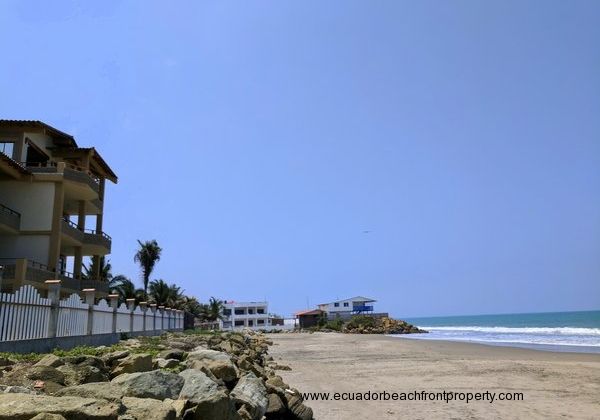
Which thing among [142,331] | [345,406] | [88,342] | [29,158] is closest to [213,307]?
[29,158]

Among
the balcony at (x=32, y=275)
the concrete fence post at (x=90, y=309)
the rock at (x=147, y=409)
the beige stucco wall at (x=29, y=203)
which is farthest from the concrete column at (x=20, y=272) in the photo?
the rock at (x=147, y=409)

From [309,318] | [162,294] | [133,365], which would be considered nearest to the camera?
[133,365]

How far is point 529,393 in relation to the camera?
1306cm

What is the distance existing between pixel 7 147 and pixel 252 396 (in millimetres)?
27568

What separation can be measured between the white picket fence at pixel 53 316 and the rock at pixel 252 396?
5.99 metres

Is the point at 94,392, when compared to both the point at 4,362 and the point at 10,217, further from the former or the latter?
the point at 10,217

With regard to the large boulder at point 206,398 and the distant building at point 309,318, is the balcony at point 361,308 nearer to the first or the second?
the distant building at point 309,318

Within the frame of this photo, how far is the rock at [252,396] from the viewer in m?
7.97

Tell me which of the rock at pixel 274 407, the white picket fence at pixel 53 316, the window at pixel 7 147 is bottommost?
the rock at pixel 274 407

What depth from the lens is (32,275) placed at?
24.8 meters

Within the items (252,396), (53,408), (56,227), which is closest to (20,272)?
(56,227)

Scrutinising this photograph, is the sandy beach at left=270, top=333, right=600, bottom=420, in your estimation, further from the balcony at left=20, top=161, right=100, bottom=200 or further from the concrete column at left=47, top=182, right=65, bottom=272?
the balcony at left=20, top=161, right=100, bottom=200

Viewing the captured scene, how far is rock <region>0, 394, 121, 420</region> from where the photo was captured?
14.7ft

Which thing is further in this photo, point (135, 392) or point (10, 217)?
point (10, 217)
